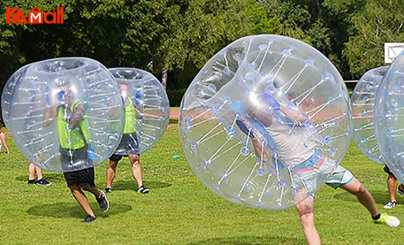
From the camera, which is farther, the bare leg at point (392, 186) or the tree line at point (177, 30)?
the tree line at point (177, 30)

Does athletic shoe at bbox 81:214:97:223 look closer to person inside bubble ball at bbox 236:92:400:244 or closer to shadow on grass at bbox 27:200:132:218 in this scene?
Answer: shadow on grass at bbox 27:200:132:218

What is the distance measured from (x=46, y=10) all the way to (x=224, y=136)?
2351 cm

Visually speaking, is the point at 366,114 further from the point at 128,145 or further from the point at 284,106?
the point at 284,106

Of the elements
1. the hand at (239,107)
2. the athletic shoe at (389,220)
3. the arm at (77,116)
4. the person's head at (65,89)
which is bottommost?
the athletic shoe at (389,220)

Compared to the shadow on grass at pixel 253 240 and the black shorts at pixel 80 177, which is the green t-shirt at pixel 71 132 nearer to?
the black shorts at pixel 80 177

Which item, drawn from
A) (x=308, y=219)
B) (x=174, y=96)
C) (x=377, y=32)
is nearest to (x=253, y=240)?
(x=308, y=219)

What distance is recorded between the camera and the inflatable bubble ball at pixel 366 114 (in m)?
8.81

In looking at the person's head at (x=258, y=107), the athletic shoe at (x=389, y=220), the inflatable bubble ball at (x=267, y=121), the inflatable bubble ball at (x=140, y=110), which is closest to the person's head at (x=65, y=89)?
Result: the inflatable bubble ball at (x=267, y=121)

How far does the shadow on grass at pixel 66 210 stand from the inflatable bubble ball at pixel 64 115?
1732 mm

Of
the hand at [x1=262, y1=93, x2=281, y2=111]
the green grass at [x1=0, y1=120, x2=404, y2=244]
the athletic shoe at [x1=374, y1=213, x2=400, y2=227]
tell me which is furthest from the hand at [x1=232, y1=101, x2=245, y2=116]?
the green grass at [x1=0, y1=120, x2=404, y2=244]

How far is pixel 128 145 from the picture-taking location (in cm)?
1046

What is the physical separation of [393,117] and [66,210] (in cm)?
630

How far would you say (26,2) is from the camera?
28047mm

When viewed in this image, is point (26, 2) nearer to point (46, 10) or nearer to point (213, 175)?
point (46, 10)
